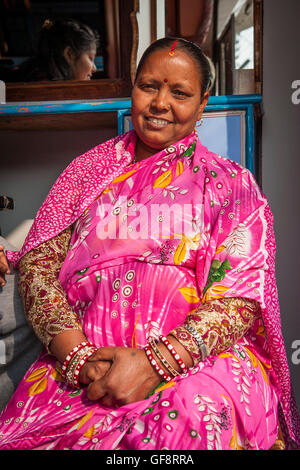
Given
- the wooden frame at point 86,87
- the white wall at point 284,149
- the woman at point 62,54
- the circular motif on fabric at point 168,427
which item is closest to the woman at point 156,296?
the circular motif on fabric at point 168,427

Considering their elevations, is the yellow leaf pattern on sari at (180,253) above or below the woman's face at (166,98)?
below

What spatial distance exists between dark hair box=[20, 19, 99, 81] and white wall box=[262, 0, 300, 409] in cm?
99

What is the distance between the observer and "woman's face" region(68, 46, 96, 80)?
251cm

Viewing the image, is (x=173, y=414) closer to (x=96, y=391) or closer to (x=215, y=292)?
(x=96, y=391)

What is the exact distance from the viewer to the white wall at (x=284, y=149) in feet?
5.44

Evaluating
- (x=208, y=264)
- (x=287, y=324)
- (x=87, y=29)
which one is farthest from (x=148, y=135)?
(x=87, y=29)

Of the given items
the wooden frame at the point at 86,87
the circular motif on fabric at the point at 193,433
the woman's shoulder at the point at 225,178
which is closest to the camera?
the circular motif on fabric at the point at 193,433

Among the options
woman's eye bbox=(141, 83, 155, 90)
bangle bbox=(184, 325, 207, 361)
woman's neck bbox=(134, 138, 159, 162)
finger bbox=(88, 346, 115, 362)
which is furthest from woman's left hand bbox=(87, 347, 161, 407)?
woman's eye bbox=(141, 83, 155, 90)

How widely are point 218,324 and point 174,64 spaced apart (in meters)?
0.69

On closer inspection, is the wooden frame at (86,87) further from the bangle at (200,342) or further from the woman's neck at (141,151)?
the bangle at (200,342)

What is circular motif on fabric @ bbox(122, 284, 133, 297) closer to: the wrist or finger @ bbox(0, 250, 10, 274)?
the wrist

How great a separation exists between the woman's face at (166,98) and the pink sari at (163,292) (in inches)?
2.3

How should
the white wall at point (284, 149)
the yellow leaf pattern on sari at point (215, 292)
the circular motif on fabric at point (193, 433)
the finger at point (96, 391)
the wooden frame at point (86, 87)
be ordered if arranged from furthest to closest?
the wooden frame at point (86, 87), the white wall at point (284, 149), the yellow leaf pattern on sari at point (215, 292), the finger at point (96, 391), the circular motif on fabric at point (193, 433)

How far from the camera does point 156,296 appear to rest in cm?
105
